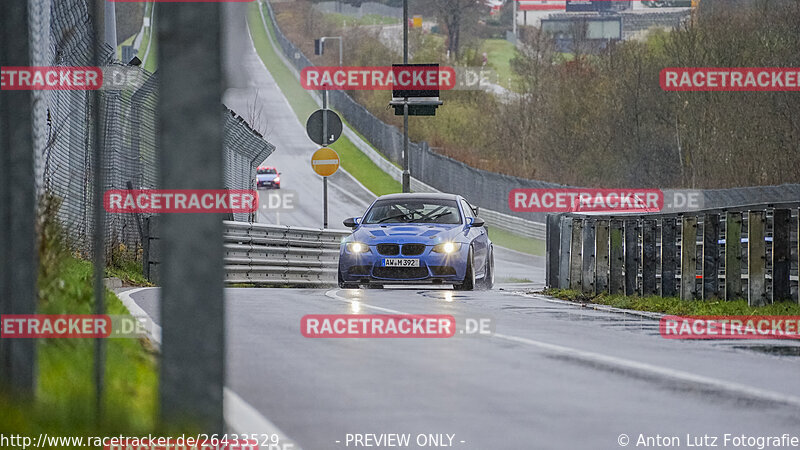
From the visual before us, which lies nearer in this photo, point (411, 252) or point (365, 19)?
point (411, 252)

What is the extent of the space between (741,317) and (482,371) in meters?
5.93

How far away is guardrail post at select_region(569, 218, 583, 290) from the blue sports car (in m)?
1.38

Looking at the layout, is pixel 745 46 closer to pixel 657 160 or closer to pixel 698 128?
pixel 698 128

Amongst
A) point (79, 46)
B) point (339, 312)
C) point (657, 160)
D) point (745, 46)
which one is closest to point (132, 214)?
point (79, 46)

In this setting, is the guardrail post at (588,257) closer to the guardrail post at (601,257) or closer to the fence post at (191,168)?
A: the guardrail post at (601,257)

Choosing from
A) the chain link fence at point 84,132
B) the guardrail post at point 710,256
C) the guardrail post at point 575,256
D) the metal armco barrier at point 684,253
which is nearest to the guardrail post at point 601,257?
the metal armco barrier at point 684,253

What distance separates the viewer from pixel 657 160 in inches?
2499

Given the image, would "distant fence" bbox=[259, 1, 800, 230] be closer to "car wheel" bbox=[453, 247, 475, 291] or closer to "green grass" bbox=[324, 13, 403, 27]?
"car wheel" bbox=[453, 247, 475, 291]

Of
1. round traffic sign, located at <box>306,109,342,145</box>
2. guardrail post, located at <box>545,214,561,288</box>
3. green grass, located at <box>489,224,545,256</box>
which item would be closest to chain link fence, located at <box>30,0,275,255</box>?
round traffic sign, located at <box>306,109,342,145</box>

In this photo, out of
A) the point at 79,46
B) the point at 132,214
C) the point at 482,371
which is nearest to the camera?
the point at 482,371

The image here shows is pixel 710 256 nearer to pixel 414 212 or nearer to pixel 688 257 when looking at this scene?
pixel 688 257

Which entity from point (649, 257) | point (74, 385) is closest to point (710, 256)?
point (649, 257)

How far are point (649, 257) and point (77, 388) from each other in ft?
39.4

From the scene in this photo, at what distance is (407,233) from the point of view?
1900 cm
